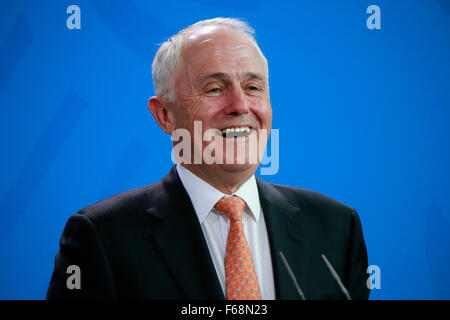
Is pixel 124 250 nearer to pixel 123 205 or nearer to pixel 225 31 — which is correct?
pixel 123 205

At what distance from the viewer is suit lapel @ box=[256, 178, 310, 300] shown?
1224 mm

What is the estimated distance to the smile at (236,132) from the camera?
1.27m

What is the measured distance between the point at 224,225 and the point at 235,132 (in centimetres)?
27

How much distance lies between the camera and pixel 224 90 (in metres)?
1.31

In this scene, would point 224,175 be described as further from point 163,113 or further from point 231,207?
point 163,113

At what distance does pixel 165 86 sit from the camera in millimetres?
1420

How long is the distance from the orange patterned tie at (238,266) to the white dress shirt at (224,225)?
0.03m

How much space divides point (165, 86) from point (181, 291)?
63 centimetres

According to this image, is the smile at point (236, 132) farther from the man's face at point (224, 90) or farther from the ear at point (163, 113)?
the ear at point (163, 113)

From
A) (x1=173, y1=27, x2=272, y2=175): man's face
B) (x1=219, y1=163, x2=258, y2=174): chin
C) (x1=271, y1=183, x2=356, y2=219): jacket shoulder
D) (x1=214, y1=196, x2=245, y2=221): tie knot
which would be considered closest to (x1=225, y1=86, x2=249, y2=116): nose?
(x1=173, y1=27, x2=272, y2=175): man's face

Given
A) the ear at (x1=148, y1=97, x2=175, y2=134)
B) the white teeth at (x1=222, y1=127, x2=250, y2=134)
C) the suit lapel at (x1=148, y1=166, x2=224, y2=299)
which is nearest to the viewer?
the suit lapel at (x1=148, y1=166, x2=224, y2=299)

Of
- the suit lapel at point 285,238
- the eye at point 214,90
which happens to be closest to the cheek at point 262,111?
the eye at point 214,90

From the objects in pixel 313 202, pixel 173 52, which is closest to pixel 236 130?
pixel 173 52

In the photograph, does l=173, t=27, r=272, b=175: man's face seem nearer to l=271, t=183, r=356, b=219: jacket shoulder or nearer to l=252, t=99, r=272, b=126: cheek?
l=252, t=99, r=272, b=126: cheek
